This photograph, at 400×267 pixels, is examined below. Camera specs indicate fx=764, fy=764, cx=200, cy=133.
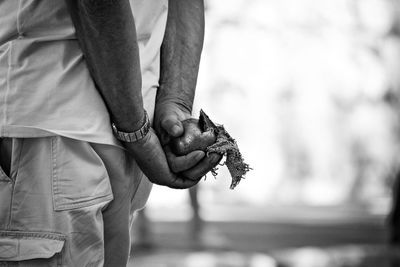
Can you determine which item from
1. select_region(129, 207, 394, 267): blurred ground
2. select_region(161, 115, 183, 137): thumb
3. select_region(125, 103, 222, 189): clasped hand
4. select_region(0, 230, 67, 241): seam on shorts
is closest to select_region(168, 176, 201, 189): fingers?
select_region(125, 103, 222, 189): clasped hand

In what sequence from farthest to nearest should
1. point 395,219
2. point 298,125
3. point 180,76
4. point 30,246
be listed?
point 298,125 → point 395,219 → point 180,76 → point 30,246

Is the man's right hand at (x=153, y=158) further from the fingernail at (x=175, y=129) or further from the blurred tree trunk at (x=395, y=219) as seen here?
the blurred tree trunk at (x=395, y=219)

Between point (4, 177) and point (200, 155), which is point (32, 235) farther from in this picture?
point (200, 155)

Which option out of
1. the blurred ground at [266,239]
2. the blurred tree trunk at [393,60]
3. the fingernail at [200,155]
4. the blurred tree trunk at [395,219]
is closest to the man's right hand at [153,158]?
the fingernail at [200,155]

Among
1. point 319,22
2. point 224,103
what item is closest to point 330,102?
point 319,22

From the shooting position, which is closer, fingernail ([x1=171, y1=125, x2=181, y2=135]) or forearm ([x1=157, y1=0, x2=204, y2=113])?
fingernail ([x1=171, y1=125, x2=181, y2=135])

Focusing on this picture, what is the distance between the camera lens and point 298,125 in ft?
47.5

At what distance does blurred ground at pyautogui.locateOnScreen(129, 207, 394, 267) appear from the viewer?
28.7ft

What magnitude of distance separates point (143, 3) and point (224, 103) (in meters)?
10.6

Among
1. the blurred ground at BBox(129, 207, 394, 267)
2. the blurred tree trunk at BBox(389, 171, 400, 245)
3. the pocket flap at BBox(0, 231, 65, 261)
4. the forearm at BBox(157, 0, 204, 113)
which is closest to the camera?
the pocket flap at BBox(0, 231, 65, 261)

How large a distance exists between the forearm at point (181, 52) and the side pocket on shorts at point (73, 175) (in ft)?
1.19

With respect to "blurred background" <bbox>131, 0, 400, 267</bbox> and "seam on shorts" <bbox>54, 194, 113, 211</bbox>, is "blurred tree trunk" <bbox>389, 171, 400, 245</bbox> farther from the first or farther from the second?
"seam on shorts" <bbox>54, 194, 113, 211</bbox>

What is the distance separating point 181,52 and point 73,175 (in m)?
0.57

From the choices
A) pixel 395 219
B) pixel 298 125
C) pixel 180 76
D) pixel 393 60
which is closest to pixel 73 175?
pixel 180 76
